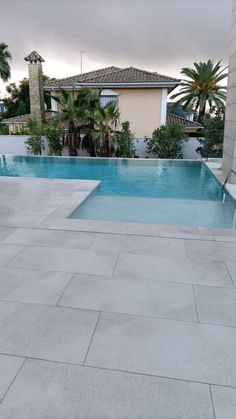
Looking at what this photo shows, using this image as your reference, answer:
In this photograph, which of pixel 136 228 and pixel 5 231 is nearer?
pixel 5 231

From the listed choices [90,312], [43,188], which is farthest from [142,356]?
[43,188]

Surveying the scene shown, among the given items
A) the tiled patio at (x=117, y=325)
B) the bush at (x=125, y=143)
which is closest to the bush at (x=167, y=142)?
the bush at (x=125, y=143)

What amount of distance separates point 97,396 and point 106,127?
1501cm

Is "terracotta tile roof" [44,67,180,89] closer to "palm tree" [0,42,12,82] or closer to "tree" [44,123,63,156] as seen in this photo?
"tree" [44,123,63,156]

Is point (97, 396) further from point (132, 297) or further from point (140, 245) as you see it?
point (140, 245)

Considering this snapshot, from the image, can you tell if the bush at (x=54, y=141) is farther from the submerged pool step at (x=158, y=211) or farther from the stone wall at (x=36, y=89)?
the submerged pool step at (x=158, y=211)

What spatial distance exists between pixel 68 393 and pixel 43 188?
679 cm

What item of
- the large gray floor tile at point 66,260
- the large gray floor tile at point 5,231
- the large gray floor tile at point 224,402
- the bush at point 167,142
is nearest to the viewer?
the large gray floor tile at point 224,402

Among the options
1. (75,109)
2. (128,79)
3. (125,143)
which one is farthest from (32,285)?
(128,79)

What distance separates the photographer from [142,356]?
2.40 m

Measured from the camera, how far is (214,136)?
1547 centimetres

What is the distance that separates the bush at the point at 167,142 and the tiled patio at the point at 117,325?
495 inches

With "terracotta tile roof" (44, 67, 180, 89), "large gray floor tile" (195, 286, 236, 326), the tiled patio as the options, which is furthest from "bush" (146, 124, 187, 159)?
"large gray floor tile" (195, 286, 236, 326)

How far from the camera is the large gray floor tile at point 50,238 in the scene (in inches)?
182
